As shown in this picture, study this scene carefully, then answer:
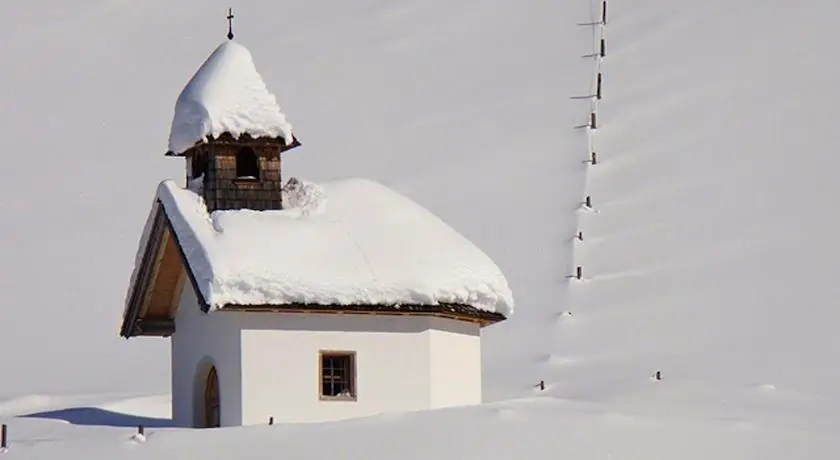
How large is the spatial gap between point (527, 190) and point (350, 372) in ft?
87.0

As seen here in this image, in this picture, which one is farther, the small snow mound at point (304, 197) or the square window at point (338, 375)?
the small snow mound at point (304, 197)

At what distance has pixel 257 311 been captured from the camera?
2983 cm

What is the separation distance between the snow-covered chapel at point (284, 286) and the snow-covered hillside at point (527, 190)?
1.80m

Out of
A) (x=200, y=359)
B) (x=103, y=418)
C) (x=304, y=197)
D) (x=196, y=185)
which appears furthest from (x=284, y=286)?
(x=103, y=418)

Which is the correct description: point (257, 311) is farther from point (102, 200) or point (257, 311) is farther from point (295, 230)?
point (102, 200)

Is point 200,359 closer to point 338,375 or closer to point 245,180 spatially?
point 338,375

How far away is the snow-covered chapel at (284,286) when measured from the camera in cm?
2995

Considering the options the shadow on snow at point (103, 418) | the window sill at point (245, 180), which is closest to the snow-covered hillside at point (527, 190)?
the shadow on snow at point (103, 418)

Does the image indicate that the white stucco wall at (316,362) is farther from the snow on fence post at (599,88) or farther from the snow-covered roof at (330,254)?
the snow on fence post at (599,88)

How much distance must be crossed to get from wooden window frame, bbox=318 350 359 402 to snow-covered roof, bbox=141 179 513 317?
0.77 meters

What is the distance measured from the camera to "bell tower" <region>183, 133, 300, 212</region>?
32000mm

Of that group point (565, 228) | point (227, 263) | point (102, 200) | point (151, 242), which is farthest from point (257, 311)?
point (102, 200)

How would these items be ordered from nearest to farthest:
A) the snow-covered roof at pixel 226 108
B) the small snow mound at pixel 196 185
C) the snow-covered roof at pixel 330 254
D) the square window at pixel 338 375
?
the snow-covered roof at pixel 330 254 → the square window at pixel 338 375 → the snow-covered roof at pixel 226 108 → the small snow mound at pixel 196 185

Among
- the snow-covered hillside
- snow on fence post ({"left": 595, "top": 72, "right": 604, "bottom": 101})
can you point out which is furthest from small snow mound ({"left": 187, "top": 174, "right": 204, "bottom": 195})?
snow on fence post ({"left": 595, "top": 72, "right": 604, "bottom": 101})
